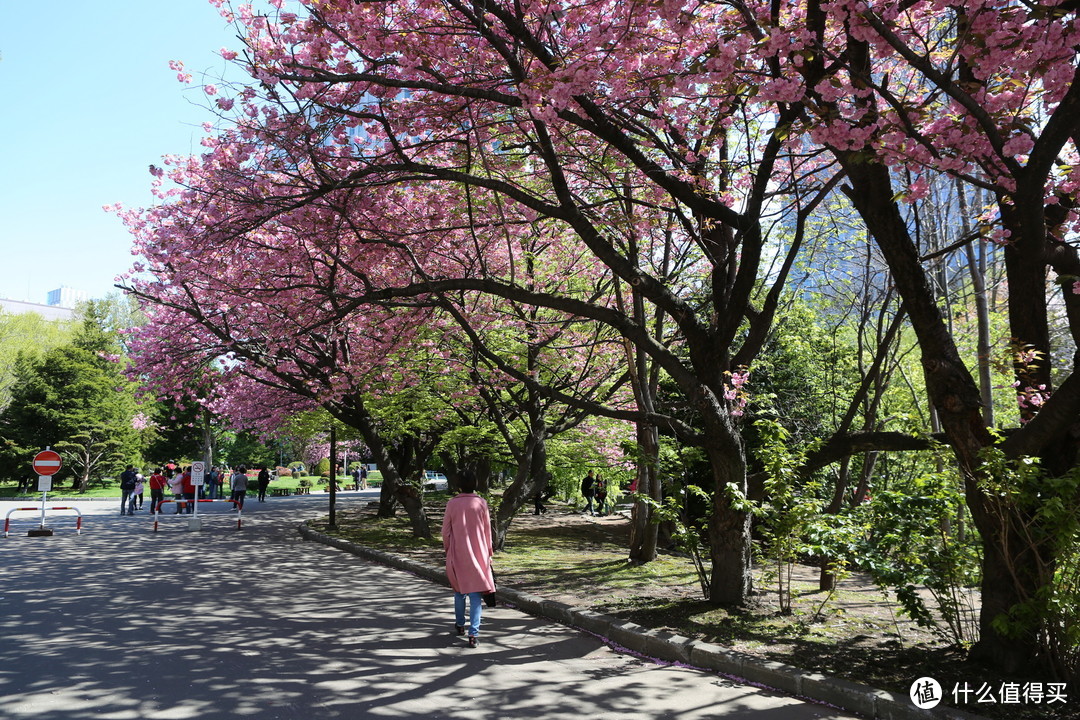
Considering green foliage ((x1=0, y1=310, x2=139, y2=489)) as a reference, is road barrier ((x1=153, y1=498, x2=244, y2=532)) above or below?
below

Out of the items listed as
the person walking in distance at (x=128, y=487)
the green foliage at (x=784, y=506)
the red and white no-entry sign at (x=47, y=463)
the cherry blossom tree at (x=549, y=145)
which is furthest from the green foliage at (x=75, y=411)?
the green foliage at (x=784, y=506)

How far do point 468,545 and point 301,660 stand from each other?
72.4 inches

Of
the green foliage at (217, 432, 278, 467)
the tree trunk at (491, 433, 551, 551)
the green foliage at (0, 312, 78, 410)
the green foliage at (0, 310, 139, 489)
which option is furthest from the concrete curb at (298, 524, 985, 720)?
the green foliage at (217, 432, 278, 467)

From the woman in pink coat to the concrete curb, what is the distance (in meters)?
1.43

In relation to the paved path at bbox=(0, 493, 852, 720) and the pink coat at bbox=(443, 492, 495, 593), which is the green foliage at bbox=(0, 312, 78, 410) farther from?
the pink coat at bbox=(443, 492, 495, 593)

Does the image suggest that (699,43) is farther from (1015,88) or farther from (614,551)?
(614,551)

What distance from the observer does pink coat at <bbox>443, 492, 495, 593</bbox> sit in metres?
7.16

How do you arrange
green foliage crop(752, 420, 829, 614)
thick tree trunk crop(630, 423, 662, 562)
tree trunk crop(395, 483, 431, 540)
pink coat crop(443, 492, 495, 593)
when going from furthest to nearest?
tree trunk crop(395, 483, 431, 540) → thick tree trunk crop(630, 423, 662, 562) → green foliage crop(752, 420, 829, 614) → pink coat crop(443, 492, 495, 593)


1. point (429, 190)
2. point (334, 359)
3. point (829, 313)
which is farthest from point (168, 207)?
point (829, 313)

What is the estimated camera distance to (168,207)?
12383 millimetres

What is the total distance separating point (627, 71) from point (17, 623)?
29.0 ft

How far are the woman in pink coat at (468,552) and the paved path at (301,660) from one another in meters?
0.35

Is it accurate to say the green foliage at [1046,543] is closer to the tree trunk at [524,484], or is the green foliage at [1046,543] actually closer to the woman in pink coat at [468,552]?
the woman in pink coat at [468,552]

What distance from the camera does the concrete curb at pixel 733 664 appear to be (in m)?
5.09
